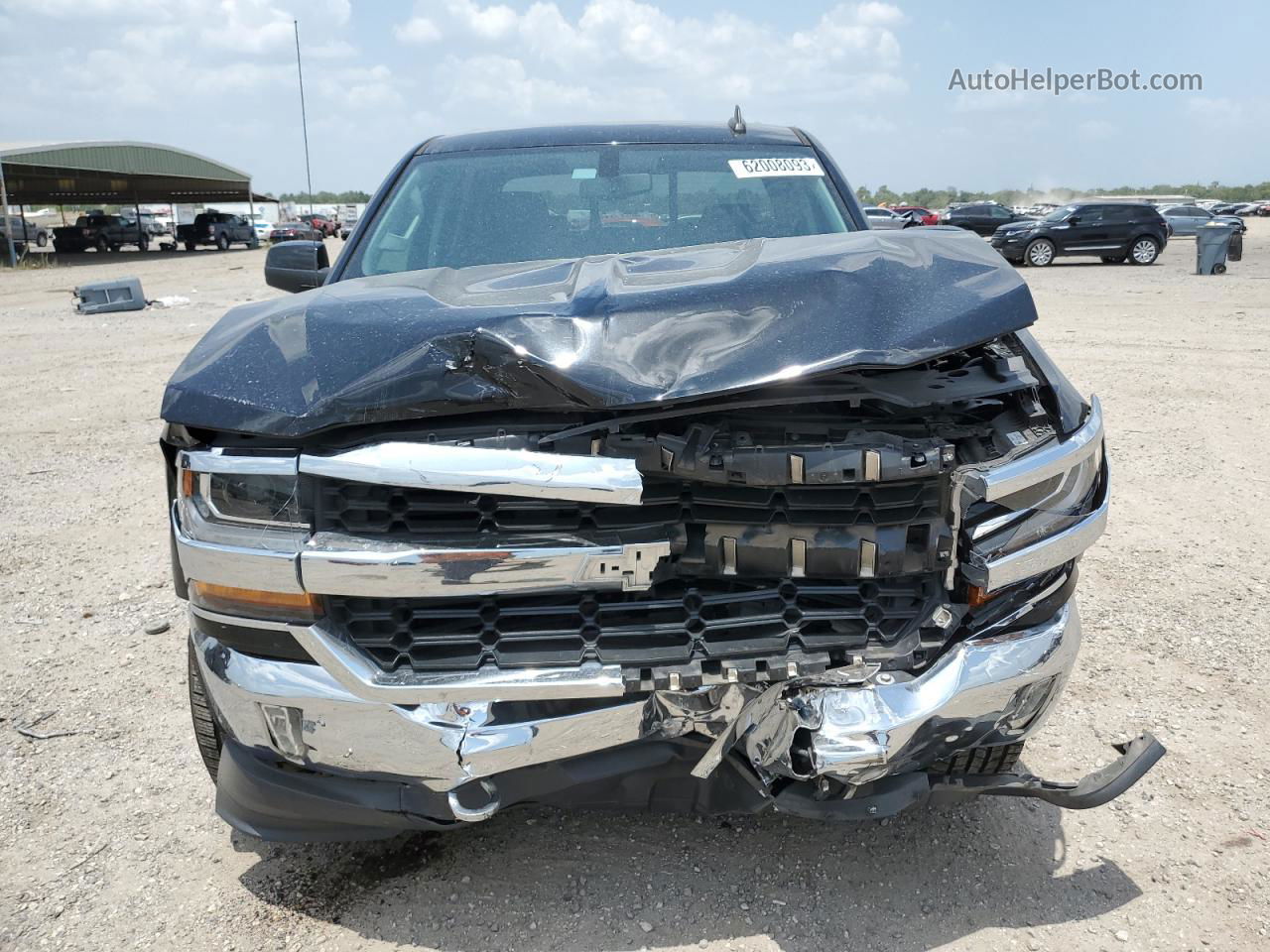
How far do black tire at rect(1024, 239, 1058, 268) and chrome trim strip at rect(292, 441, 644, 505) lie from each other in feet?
78.1

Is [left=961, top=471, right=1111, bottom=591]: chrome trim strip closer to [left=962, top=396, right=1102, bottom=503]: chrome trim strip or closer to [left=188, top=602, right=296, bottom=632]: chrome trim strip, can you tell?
[left=962, top=396, right=1102, bottom=503]: chrome trim strip

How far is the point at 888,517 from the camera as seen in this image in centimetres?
201

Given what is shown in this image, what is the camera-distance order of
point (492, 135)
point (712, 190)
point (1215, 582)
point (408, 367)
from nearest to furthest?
point (408, 367)
point (712, 190)
point (492, 135)
point (1215, 582)

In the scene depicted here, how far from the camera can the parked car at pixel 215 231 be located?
1633 inches

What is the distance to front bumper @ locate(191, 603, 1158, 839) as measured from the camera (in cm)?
193

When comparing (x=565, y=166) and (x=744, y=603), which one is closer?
(x=744, y=603)

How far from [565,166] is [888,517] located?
206 cm

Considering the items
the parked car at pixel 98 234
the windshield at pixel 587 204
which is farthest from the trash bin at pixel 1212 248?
the parked car at pixel 98 234

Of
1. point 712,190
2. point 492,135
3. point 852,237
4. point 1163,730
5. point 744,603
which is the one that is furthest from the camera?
point 492,135

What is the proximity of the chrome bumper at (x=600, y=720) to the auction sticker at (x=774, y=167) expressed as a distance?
82.3 inches

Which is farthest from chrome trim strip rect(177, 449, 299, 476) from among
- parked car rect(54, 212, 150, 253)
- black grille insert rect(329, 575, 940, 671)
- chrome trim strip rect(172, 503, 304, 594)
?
parked car rect(54, 212, 150, 253)

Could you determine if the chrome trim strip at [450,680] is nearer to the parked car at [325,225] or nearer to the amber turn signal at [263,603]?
the amber turn signal at [263,603]

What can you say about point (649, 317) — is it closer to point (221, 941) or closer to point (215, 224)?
point (221, 941)

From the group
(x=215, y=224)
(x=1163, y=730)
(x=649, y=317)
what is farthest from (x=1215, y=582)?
(x=215, y=224)
